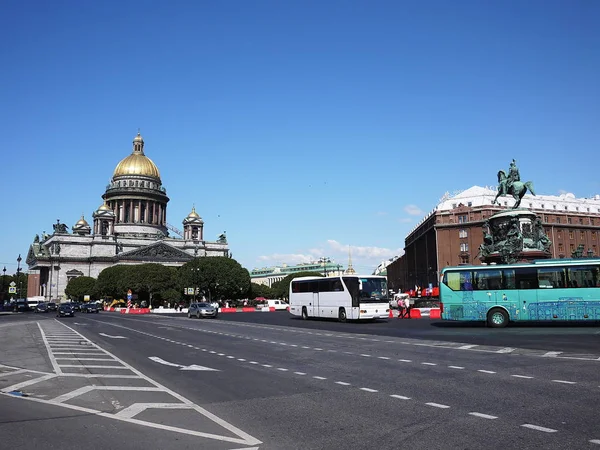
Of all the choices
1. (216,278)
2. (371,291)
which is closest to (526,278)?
(371,291)

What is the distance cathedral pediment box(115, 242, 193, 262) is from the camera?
142 meters

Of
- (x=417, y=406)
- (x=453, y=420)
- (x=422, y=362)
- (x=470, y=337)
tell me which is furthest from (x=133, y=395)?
(x=470, y=337)

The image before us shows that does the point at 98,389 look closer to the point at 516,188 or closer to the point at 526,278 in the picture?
the point at 526,278

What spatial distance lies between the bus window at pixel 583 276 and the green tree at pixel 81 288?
121 metres

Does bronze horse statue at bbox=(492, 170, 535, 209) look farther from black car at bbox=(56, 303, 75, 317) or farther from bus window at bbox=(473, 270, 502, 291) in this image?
black car at bbox=(56, 303, 75, 317)

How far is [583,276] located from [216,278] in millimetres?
85610

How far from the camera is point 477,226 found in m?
106

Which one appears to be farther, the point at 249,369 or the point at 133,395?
the point at 249,369

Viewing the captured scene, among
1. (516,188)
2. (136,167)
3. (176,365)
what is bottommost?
(176,365)

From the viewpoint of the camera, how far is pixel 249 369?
1506cm

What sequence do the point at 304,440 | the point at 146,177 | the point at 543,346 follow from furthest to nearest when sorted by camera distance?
the point at 146,177 → the point at 543,346 → the point at 304,440

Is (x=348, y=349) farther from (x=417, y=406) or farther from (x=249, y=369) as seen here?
(x=417, y=406)

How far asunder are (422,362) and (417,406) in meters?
6.13

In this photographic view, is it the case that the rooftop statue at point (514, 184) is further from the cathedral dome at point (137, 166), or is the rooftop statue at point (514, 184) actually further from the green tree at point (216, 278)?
the cathedral dome at point (137, 166)
